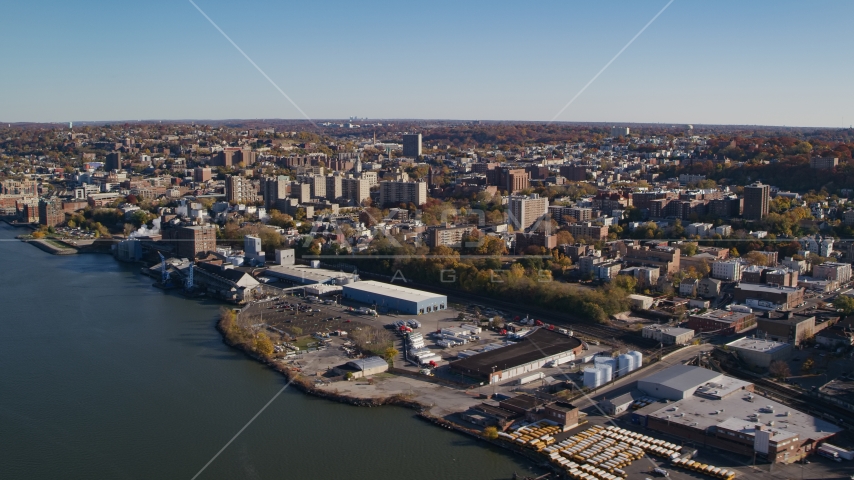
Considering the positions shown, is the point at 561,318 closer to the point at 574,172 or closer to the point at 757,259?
the point at 757,259

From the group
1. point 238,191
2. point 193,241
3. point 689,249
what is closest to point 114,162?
point 238,191

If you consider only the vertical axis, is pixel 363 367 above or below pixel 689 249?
below

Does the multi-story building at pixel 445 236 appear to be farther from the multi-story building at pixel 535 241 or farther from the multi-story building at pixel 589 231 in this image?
the multi-story building at pixel 589 231

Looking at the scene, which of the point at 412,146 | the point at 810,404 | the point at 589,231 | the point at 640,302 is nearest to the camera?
the point at 810,404

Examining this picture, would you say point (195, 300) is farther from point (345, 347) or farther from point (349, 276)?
point (345, 347)

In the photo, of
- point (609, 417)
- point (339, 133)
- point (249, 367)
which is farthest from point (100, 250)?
point (339, 133)

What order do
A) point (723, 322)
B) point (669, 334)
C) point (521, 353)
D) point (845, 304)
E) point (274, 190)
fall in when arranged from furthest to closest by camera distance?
point (274, 190)
point (845, 304)
point (723, 322)
point (669, 334)
point (521, 353)

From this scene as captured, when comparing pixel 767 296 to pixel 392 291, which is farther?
pixel 392 291

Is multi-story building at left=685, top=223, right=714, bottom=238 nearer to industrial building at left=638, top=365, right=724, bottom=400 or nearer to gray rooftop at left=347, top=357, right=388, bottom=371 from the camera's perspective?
industrial building at left=638, top=365, right=724, bottom=400
